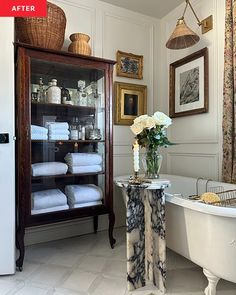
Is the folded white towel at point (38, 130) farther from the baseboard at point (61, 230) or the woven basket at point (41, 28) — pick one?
the baseboard at point (61, 230)

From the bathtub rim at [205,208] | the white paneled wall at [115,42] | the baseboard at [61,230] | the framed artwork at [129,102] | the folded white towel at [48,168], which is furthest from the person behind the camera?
the framed artwork at [129,102]

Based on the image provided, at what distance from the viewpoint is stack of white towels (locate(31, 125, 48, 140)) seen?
191 centimetres

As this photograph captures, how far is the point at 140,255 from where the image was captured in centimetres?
150

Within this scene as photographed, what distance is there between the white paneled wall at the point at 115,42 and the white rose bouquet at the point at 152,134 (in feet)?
2.95

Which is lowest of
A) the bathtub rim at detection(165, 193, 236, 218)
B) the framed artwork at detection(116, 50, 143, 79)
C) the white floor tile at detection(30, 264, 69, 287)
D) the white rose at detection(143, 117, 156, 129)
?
the white floor tile at detection(30, 264, 69, 287)

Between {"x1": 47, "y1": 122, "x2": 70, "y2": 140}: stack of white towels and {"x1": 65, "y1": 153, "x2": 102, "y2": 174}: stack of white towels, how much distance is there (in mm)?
175

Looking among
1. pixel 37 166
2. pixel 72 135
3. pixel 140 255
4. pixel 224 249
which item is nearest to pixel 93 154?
pixel 72 135

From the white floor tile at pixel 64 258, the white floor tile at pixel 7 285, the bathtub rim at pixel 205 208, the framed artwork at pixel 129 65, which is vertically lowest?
the white floor tile at pixel 64 258

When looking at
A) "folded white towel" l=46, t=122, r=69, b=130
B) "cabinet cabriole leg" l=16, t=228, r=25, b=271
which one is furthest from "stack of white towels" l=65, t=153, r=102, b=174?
"cabinet cabriole leg" l=16, t=228, r=25, b=271

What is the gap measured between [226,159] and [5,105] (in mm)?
1833

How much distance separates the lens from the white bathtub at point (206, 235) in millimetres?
1221

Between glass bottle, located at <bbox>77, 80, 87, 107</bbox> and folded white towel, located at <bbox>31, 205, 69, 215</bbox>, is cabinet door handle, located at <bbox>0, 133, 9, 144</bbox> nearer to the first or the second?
folded white towel, located at <bbox>31, 205, 69, 215</bbox>

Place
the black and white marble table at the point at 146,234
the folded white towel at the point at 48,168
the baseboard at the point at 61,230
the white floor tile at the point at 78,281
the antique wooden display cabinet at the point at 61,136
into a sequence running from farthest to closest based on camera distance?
the baseboard at the point at 61,230 < the folded white towel at the point at 48,168 < the antique wooden display cabinet at the point at 61,136 < the white floor tile at the point at 78,281 < the black and white marble table at the point at 146,234

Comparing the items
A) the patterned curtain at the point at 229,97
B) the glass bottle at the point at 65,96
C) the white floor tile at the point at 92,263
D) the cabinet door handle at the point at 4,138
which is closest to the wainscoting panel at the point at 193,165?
the patterned curtain at the point at 229,97
